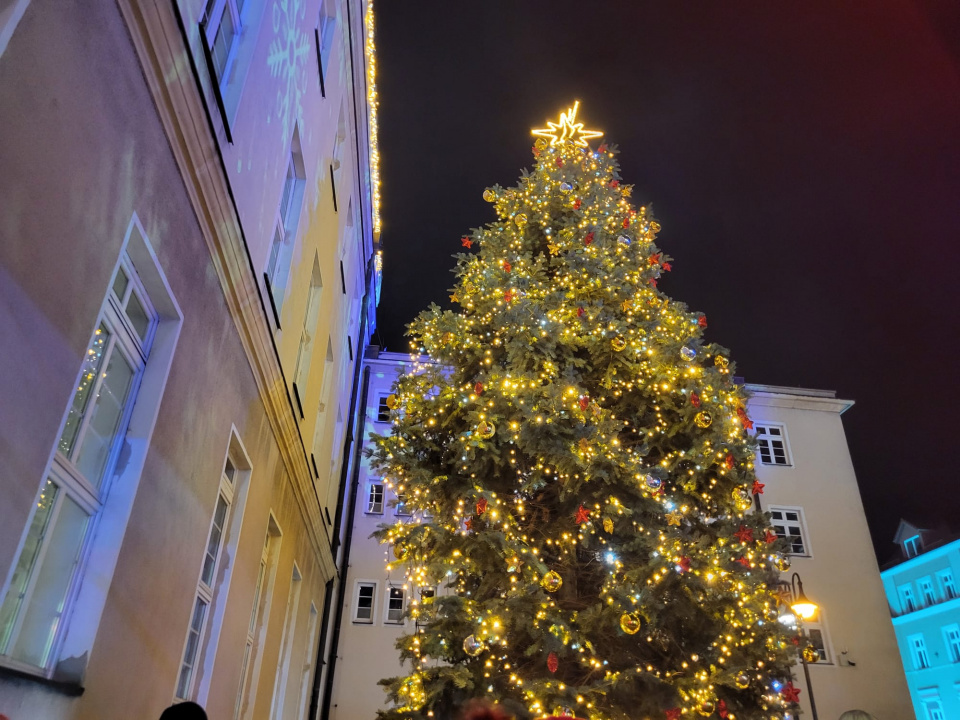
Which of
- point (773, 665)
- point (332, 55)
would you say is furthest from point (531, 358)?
point (332, 55)

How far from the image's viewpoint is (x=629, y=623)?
313 inches

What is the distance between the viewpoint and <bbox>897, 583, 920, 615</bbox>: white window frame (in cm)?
4303

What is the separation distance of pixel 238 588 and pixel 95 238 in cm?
470

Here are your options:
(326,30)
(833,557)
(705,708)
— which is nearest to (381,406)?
(326,30)

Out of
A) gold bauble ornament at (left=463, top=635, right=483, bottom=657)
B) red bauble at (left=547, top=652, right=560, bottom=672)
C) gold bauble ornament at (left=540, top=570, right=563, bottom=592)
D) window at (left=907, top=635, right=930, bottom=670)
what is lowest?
red bauble at (left=547, top=652, right=560, bottom=672)

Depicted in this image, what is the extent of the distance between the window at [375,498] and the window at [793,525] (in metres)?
12.2

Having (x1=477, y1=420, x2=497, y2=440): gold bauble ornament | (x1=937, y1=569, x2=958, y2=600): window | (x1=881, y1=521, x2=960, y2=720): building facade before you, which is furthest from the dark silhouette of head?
(x1=937, y1=569, x2=958, y2=600): window

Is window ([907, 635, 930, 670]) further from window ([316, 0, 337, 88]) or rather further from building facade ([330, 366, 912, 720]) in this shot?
window ([316, 0, 337, 88])

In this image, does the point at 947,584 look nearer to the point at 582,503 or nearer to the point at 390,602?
the point at 390,602

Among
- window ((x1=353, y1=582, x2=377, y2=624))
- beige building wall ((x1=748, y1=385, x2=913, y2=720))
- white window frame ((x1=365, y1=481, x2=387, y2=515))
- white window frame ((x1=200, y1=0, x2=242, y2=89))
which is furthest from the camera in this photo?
white window frame ((x1=365, y1=481, x2=387, y2=515))

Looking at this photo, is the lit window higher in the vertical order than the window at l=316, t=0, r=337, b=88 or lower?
lower

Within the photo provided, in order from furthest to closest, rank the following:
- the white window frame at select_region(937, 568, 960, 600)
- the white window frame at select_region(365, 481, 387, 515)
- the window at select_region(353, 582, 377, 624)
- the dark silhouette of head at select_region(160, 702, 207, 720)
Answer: the white window frame at select_region(937, 568, 960, 600) → the white window frame at select_region(365, 481, 387, 515) → the window at select_region(353, 582, 377, 624) → the dark silhouette of head at select_region(160, 702, 207, 720)

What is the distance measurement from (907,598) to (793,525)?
29.0 metres

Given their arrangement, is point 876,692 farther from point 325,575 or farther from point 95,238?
point 95,238
